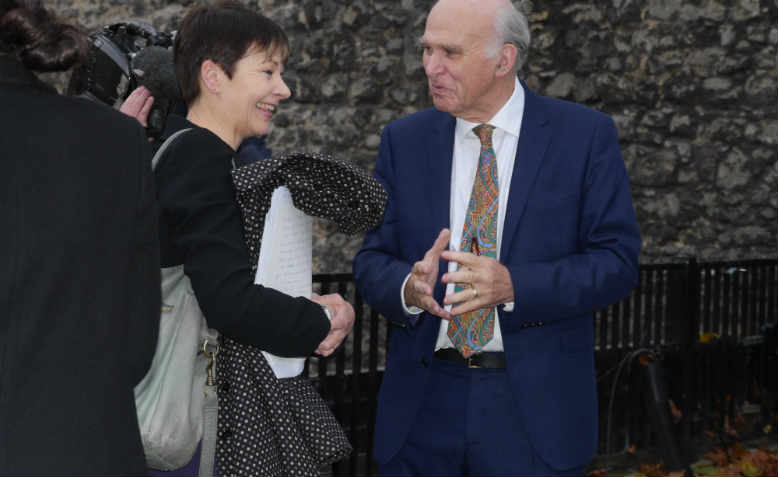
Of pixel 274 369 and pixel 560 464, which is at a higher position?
pixel 274 369

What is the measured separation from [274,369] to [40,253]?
29.2 inches

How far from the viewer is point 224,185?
196 cm

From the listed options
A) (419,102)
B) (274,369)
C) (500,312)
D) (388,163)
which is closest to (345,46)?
(419,102)

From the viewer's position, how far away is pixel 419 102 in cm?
658

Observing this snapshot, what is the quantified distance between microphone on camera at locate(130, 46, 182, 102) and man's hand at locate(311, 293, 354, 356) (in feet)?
2.61

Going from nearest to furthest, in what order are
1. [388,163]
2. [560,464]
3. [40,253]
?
[40,253] → [560,464] → [388,163]

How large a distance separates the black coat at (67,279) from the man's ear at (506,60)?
161cm

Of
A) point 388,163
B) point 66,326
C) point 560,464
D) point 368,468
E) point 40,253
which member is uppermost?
point 388,163

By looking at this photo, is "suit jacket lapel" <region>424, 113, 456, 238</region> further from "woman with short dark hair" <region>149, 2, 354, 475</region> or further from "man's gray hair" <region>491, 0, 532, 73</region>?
"woman with short dark hair" <region>149, 2, 354, 475</region>

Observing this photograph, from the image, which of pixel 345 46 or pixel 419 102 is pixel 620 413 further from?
pixel 345 46

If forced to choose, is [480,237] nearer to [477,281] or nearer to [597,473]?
[477,281]

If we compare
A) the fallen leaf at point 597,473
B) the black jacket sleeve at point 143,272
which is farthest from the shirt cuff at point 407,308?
the fallen leaf at point 597,473

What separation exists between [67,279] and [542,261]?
5.24 feet

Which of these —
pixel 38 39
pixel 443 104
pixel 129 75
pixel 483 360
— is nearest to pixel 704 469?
pixel 483 360
